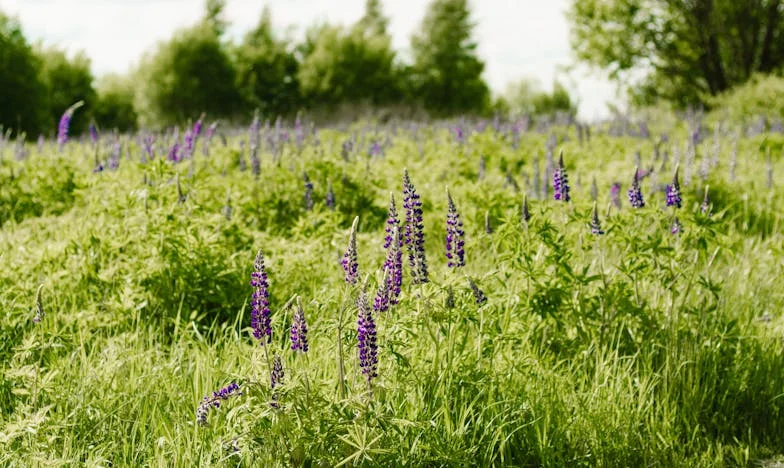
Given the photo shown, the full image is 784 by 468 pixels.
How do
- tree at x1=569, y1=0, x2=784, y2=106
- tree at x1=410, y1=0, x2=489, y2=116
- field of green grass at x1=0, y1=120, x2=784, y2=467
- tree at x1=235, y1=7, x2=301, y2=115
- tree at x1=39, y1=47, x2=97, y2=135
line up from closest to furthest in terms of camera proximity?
field of green grass at x1=0, y1=120, x2=784, y2=467 < tree at x1=569, y1=0, x2=784, y2=106 < tree at x1=39, y1=47, x2=97, y2=135 < tree at x1=235, y1=7, x2=301, y2=115 < tree at x1=410, y1=0, x2=489, y2=116

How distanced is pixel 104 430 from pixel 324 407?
111 cm

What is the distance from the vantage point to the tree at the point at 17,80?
18.9 meters

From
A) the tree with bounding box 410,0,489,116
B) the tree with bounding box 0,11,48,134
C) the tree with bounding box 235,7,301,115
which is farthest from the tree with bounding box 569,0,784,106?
the tree with bounding box 0,11,48,134

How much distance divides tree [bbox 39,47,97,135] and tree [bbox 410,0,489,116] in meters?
15.1

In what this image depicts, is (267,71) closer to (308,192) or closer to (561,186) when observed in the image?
(308,192)

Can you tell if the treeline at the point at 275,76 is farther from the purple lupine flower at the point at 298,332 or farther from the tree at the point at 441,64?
the purple lupine flower at the point at 298,332

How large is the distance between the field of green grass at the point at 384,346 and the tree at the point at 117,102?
29053 mm

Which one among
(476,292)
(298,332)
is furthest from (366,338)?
(476,292)

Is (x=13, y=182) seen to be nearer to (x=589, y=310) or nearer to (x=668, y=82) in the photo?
(x=589, y=310)

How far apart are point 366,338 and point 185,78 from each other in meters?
27.5

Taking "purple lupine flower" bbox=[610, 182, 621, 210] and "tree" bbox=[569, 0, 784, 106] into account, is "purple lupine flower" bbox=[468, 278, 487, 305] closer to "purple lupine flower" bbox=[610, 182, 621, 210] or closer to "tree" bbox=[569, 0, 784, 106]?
"purple lupine flower" bbox=[610, 182, 621, 210]

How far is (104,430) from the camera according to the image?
3035 millimetres

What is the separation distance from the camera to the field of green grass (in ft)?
8.98

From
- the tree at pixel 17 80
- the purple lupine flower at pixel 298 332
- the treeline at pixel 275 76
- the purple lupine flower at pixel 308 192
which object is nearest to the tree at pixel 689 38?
the treeline at pixel 275 76
